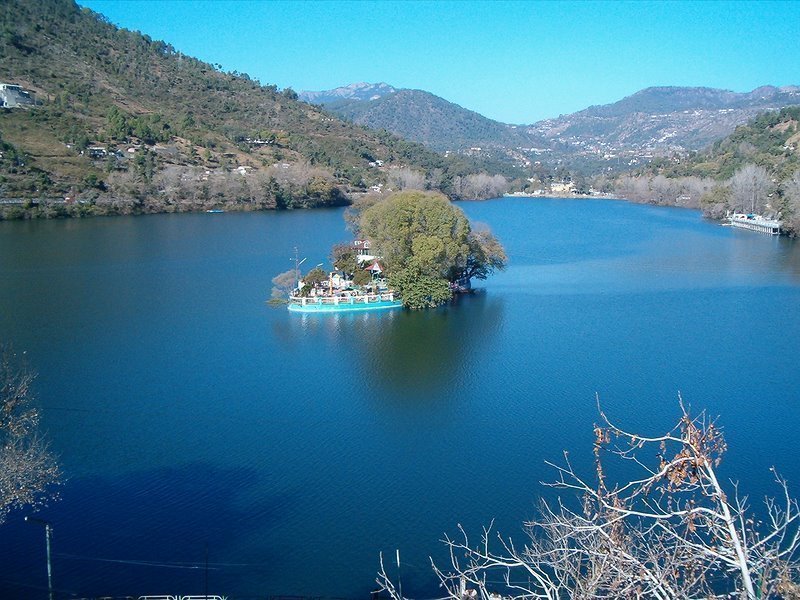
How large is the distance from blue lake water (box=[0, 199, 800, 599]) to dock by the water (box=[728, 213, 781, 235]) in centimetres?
1257

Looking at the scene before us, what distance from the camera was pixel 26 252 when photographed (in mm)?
26641

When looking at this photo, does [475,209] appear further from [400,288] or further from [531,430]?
[531,430]

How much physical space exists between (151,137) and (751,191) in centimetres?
3875

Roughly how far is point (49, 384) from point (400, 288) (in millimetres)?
9707

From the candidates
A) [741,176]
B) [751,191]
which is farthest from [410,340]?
[741,176]

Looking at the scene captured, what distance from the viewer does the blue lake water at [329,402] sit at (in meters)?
8.75

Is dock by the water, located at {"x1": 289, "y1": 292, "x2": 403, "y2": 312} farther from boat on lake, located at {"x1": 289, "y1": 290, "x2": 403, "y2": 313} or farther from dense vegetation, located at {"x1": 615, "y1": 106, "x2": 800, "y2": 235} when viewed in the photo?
dense vegetation, located at {"x1": 615, "y1": 106, "x2": 800, "y2": 235}

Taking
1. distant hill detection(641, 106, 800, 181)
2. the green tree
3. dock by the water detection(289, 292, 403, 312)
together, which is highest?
distant hill detection(641, 106, 800, 181)

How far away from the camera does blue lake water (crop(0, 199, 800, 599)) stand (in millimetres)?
8750

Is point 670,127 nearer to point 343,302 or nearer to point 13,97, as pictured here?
point 13,97

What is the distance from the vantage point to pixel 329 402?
13.4 meters

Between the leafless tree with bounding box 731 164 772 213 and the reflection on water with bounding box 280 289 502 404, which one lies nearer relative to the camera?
the reflection on water with bounding box 280 289 502 404

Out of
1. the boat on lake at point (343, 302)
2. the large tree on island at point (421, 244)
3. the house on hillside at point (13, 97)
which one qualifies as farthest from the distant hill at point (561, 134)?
the boat on lake at point (343, 302)

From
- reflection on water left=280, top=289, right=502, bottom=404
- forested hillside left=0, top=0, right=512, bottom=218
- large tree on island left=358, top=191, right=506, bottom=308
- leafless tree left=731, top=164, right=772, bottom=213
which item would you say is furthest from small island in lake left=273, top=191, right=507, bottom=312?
leafless tree left=731, top=164, right=772, bottom=213
